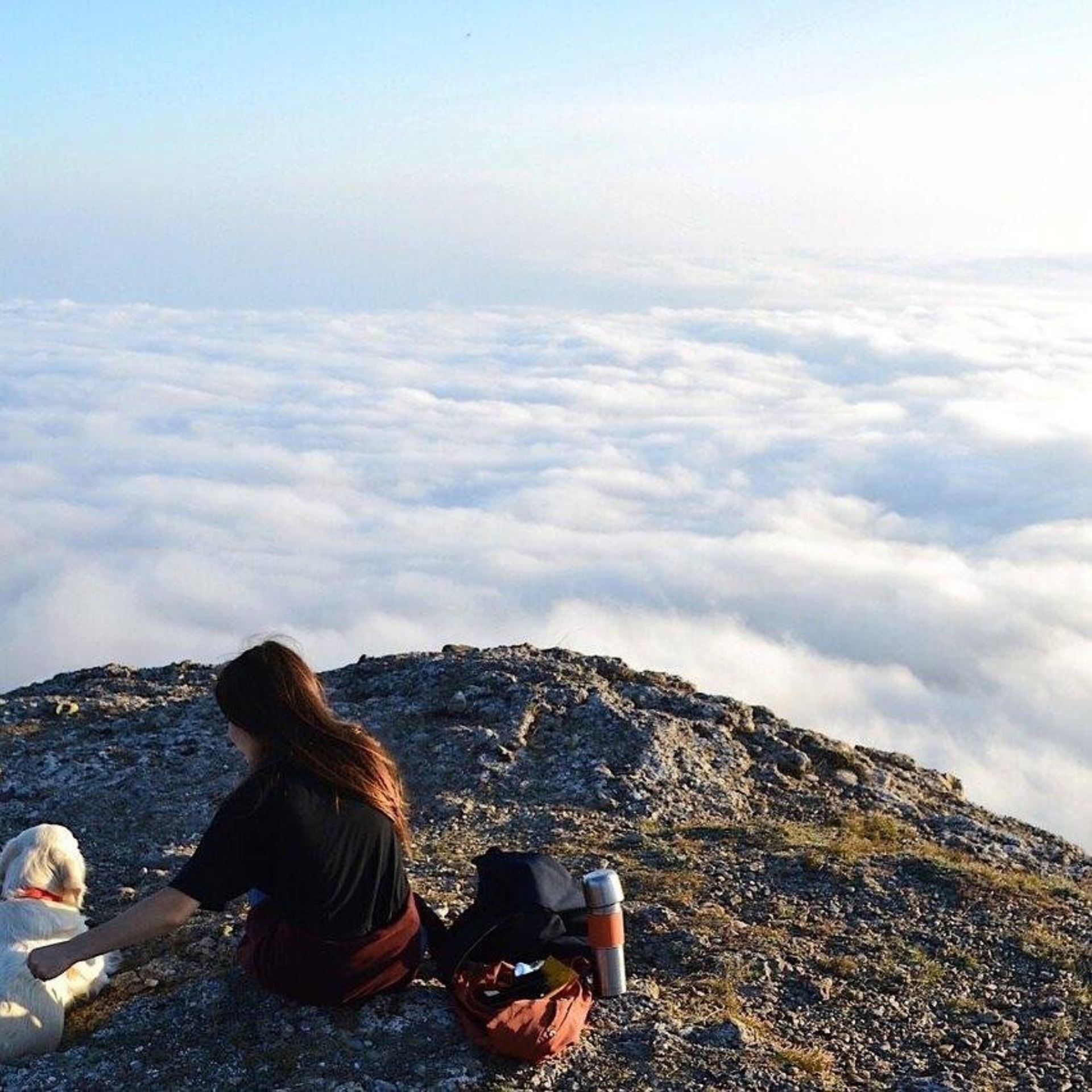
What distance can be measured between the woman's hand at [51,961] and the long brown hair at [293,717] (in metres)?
1.37

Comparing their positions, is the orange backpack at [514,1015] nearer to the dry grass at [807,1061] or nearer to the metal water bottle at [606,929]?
the metal water bottle at [606,929]

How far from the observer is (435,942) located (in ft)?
23.5

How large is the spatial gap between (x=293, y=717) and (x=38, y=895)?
2.18m

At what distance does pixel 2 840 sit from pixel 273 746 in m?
6.93

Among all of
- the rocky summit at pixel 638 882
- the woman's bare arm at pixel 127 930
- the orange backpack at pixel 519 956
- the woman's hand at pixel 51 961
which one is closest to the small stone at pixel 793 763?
the rocky summit at pixel 638 882

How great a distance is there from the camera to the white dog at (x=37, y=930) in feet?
22.1

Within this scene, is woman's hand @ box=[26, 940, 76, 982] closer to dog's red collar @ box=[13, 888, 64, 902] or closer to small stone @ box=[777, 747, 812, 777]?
dog's red collar @ box=[13, 888, 64, 902]

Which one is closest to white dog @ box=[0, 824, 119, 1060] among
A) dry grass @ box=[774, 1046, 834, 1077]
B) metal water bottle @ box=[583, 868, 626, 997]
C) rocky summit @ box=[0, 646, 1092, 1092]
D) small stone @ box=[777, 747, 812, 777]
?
rocky summit @ box=[0, 646, 1092, 1092]

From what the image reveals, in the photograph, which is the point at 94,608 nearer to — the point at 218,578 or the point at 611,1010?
the point at 218,578

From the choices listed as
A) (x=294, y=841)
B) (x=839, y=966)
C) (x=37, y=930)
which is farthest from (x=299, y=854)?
(x=839, y=966)

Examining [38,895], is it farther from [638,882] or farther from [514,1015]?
[638,882]

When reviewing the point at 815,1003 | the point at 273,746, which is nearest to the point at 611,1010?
the point at 815,1003

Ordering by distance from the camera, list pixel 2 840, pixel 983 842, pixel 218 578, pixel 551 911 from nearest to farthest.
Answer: pixel 551 911 < pixel 2 840 < pixel 983 842 < pixel 218 578

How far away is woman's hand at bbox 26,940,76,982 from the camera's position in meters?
6.23
